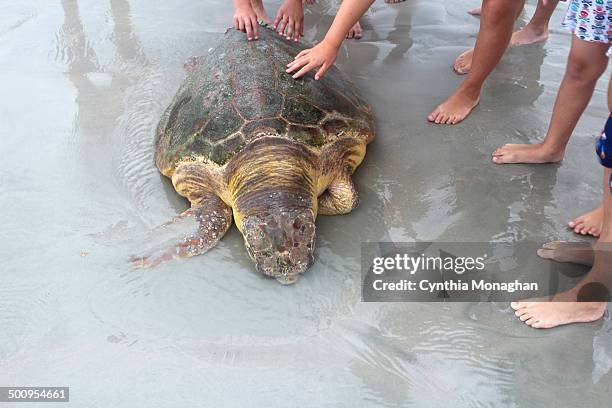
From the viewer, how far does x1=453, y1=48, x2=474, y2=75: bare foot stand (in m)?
3.20

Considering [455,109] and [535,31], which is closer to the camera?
[455,109]

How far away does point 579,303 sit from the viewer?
70.9 inches

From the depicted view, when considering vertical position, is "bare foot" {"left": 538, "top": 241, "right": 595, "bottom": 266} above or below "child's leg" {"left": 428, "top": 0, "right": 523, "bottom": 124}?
below

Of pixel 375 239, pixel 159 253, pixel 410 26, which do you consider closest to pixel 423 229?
pixel 375 239

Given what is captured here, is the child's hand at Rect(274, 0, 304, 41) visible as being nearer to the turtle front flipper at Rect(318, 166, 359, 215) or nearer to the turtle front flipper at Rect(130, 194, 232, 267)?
the turtle front flipper at Rect(318, 166, 359, 215)

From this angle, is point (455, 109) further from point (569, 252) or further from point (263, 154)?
point (263, 154)

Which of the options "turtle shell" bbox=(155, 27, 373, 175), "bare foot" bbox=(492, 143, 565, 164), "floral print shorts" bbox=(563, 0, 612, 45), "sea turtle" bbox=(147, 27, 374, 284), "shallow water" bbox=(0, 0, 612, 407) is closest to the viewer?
"shallow water" bbox=(0, 0, 612, 407)

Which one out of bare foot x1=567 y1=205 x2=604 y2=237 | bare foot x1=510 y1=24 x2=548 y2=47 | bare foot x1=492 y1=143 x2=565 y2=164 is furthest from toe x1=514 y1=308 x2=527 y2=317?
bare foot x1=510 y1=24 x2=548 y2=47

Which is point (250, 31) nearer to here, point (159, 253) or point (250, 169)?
point (250, 169)

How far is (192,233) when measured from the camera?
2119 millimetres

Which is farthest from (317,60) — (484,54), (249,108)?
(484,54)

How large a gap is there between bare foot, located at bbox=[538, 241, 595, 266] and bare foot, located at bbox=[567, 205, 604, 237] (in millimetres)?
64

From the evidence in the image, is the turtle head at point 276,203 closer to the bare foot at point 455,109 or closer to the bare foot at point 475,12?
the bare foot at point 455,109

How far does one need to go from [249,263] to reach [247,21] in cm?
137
